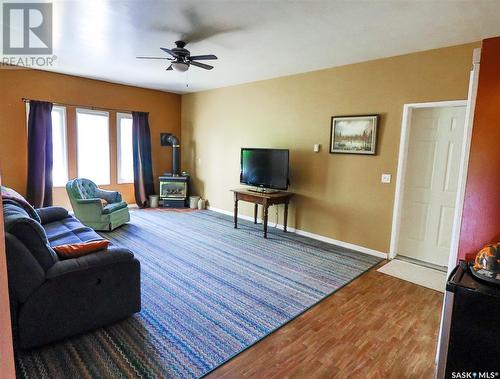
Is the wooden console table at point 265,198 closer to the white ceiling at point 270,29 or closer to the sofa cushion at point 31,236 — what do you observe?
the white ceiling at point 270,29

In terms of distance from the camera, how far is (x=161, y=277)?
326cm

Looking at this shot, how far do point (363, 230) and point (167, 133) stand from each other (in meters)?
4.95

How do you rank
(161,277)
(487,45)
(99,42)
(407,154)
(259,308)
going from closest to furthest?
(487,45) < (259,308) < (161,277) < (99,42) < (407,154)

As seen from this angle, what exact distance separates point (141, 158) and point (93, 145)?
98 centimetres

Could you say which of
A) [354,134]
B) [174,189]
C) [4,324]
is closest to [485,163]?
[4,324]

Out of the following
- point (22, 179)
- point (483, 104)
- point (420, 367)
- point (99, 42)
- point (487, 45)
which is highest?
point (99, 42)

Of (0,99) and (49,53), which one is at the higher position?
(49,53)

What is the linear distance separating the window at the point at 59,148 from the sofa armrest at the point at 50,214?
2.14 m

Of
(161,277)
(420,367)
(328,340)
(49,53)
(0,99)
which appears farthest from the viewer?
(0,99)

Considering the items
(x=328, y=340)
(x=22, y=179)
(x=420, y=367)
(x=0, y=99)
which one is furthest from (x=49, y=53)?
(x=420, y=367)

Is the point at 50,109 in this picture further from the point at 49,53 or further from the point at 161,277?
the point at 161,277

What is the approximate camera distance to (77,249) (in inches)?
91.4

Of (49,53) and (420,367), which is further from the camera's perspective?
(49,53)

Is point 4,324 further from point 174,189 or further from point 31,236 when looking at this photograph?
point 174,189
